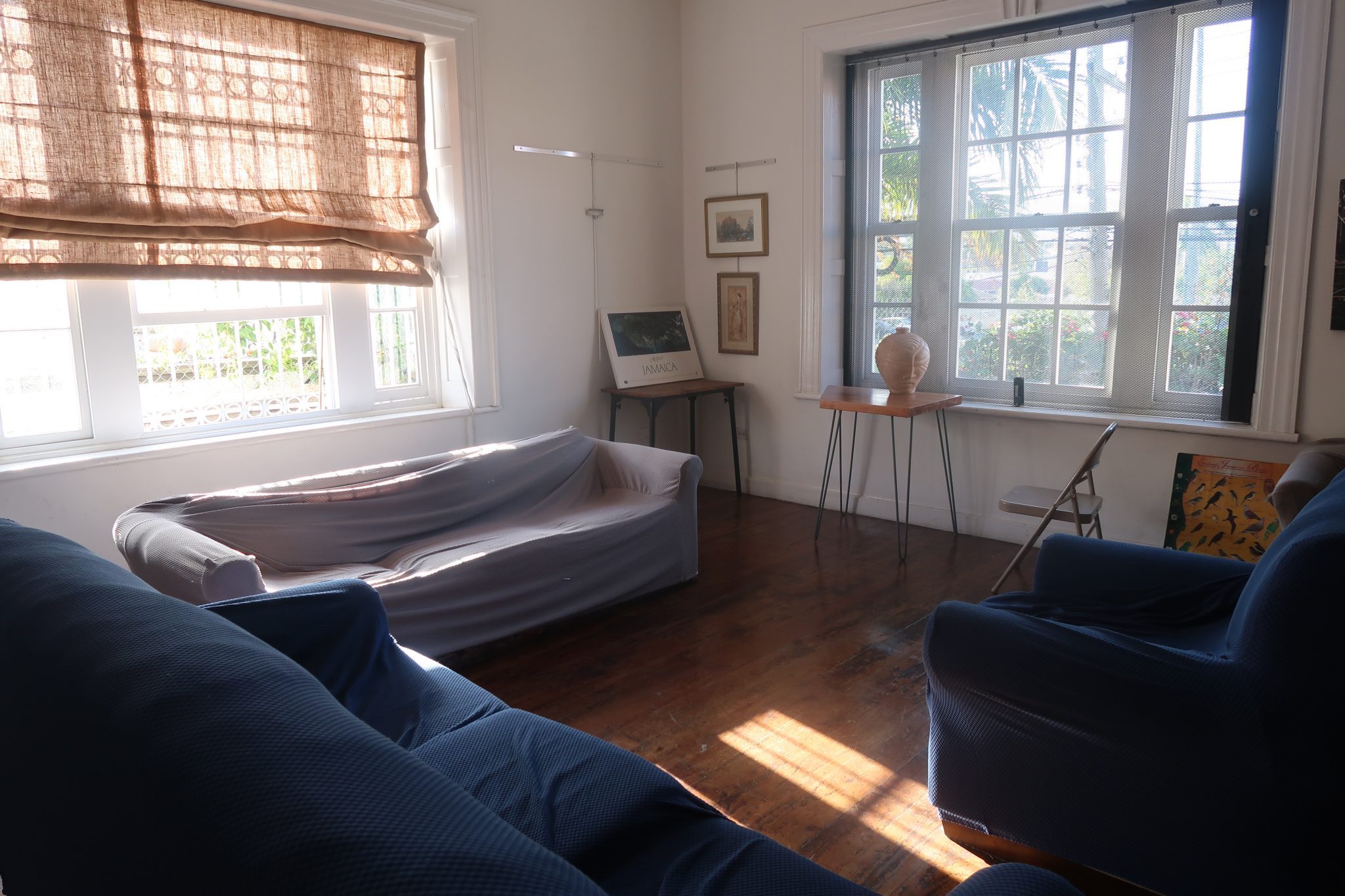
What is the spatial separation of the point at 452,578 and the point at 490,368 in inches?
82.5

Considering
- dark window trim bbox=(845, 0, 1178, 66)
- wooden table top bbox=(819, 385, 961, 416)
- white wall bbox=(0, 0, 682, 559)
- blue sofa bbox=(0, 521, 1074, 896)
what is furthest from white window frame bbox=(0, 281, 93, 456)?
dark window trim bbox=(845, 0, 1178, 66)

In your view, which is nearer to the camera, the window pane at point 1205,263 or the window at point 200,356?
the window at point 200,356

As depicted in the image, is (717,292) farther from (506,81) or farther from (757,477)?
(506,81)

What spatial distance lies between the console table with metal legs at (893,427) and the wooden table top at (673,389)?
2.58ft

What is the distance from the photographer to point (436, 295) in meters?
5.41

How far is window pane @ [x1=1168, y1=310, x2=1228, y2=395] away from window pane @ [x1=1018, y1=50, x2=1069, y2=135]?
126 centimetres

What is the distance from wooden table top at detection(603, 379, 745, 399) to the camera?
5871mm

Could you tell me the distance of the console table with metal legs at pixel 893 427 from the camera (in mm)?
4914

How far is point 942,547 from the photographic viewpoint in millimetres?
5254

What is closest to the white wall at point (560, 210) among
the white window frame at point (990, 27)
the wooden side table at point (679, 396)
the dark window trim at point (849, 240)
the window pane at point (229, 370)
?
the wooden side table at point (679, 396)

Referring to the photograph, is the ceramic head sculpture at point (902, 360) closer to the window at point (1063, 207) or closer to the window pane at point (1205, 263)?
the window at point (1063, 207)

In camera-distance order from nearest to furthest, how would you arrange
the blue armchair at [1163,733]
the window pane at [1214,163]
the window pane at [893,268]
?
the blue armchair at [1163,733], the window pane at [1214,163], the window pane at [893,268]

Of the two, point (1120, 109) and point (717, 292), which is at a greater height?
point (1120, 109)

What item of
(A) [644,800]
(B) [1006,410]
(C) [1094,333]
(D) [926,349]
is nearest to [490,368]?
(D) [926,349]
